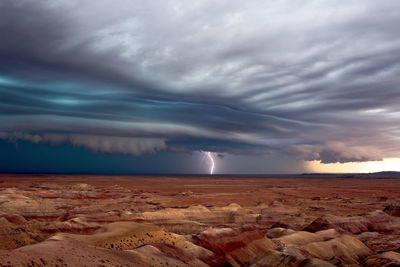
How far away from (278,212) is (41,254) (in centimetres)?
5522

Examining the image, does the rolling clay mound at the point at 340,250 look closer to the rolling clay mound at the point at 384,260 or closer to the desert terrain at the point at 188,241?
the desert terrain at the point at 188,241

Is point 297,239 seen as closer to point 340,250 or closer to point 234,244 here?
point 340,250

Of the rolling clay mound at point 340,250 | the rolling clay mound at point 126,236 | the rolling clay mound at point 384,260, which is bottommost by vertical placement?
the rolling clay mound at point 340,250

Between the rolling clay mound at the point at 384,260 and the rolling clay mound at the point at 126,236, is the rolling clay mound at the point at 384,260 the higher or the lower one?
the lower one

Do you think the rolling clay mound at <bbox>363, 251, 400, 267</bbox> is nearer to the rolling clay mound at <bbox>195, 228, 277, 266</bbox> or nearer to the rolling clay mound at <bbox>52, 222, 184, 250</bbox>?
the rolling clay mound at <bbox>195, 228, 277, 266</bbox>

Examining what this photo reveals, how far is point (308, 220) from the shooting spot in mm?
56906

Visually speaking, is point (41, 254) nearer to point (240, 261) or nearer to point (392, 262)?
point (240, 261)

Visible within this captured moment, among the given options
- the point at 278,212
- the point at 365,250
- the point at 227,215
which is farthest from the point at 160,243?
the point at 278,212

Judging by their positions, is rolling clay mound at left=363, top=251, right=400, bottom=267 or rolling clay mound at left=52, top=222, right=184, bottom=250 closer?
rolling clay mound at left=363, top=251, right=400, bottom=267

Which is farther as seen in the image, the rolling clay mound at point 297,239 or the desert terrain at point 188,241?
the rolling clay mound at point 297,239

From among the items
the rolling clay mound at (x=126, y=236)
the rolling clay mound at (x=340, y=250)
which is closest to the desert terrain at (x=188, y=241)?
the rolling clay mound at (x=126, y=236)

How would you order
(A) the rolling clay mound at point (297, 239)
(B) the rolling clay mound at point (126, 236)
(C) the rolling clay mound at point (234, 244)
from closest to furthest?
(B) the rolling clay mound at point (126, 236), (C) the rolling clay mound at point (234, 244), (A) the rolling clay mound at point (297, 239)

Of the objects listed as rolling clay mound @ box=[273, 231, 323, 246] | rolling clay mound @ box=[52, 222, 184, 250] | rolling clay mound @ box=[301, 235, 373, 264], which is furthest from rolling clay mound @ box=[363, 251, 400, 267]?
rolling clay mound @ box=[52, 222, 184, 250]

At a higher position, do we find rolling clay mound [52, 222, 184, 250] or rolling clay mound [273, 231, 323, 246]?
rolling clay mound [52, 222, 184, 250]
